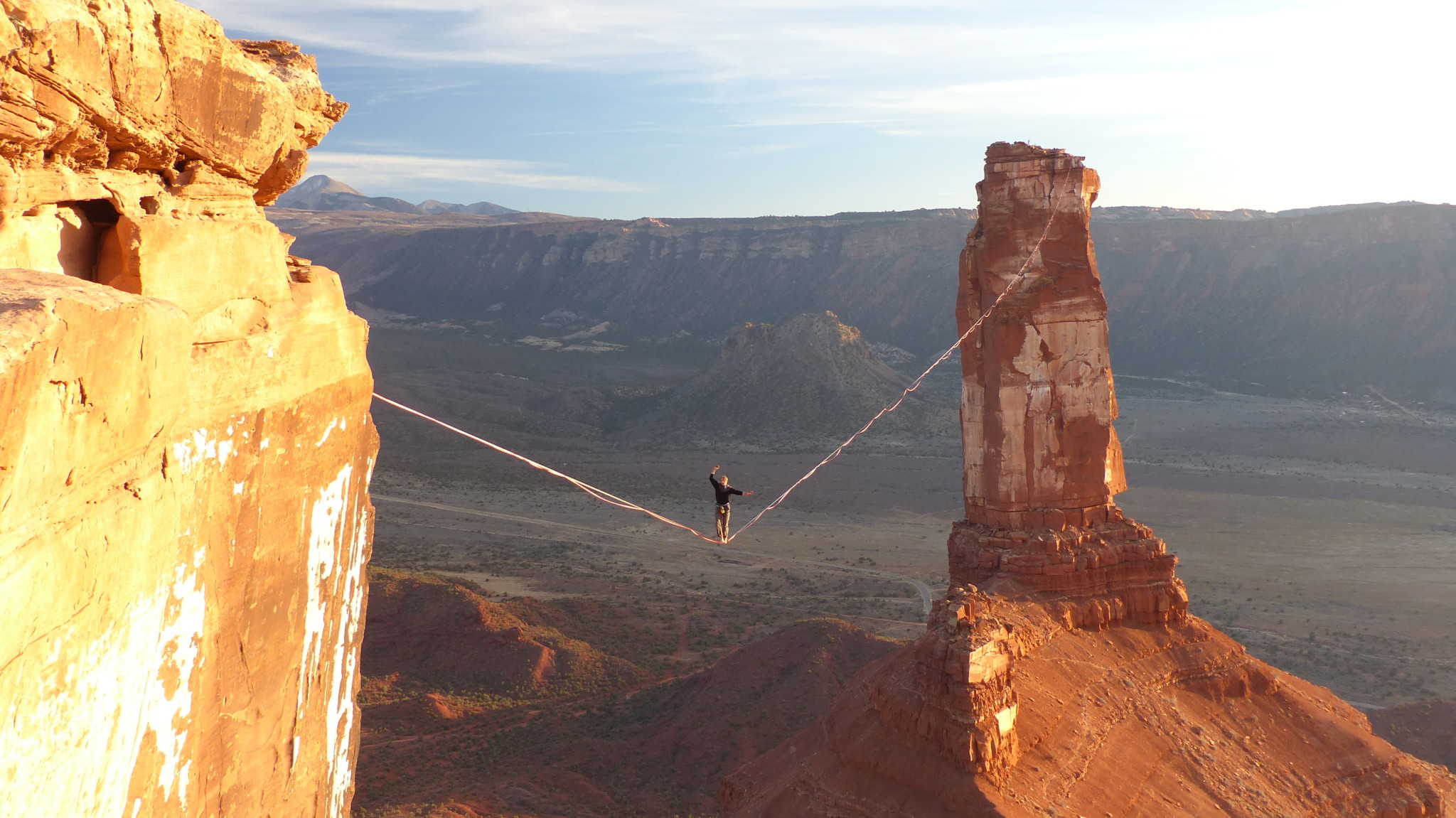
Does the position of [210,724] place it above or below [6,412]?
below

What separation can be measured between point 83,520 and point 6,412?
0.72 m

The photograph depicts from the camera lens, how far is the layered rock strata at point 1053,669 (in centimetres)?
1098

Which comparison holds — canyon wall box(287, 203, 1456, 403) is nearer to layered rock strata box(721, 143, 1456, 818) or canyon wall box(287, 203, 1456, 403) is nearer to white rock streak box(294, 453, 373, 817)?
layered rock strata box(721, 143, 1456, 818)

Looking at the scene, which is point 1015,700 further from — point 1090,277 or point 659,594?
point 659,594

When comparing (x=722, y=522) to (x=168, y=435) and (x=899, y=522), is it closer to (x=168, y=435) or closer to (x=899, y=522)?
(x=168, y=435)

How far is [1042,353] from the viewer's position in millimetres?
14742

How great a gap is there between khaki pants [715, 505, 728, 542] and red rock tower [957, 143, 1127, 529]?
360cm

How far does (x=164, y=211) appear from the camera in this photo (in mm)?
4699

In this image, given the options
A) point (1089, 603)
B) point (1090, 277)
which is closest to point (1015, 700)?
point (1089, 603)

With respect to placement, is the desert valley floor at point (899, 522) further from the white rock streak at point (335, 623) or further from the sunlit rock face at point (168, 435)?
the sunlit rock face at point (168, 435)

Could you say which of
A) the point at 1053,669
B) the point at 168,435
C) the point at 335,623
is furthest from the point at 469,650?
the point at 168,435

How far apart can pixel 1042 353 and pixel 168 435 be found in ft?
40.7

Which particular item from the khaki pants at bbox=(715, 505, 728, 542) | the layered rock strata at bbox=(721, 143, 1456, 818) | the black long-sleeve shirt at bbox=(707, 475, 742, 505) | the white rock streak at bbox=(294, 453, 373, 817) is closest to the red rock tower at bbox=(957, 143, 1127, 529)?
the layered rock strata at bbox=(721, 143, 1456, 818)

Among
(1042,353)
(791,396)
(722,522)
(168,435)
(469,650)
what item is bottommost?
(469,650)
